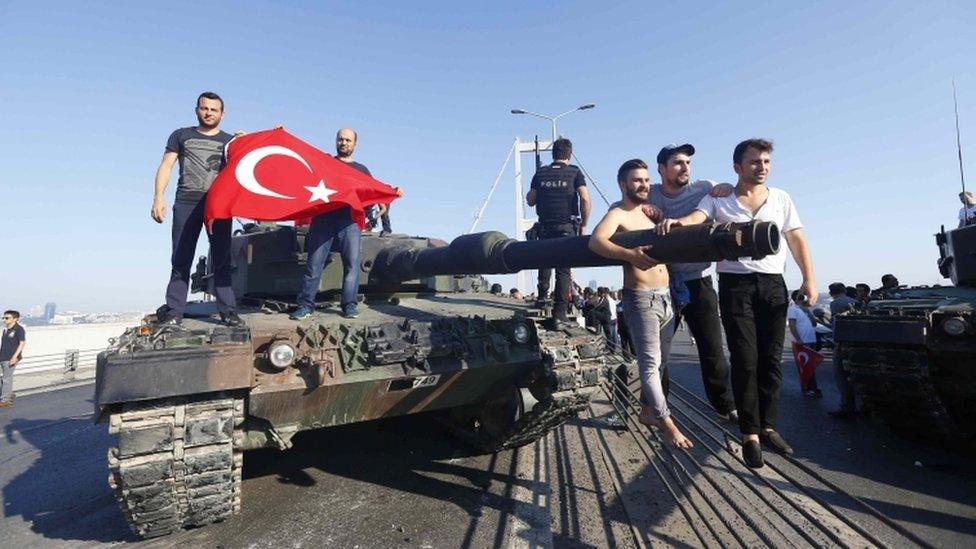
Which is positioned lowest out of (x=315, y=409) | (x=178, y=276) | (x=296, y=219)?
(x=315, y=409)

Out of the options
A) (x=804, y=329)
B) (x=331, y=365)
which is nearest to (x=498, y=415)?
(x=331, y=365)

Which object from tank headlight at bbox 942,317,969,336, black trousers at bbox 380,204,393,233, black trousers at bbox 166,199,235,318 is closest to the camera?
tank headlight at bbox 942,317,969,336

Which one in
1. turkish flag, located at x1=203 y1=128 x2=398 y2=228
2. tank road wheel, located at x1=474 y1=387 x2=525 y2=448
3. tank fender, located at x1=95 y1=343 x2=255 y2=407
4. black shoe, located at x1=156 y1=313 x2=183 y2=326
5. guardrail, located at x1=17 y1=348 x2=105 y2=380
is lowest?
guardrail, located at x1=17 y1=348 x2=105 y2=380

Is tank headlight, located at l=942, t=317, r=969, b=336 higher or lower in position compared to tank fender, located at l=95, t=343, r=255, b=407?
higher

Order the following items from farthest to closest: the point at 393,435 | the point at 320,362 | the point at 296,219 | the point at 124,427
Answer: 1. the point at 393,435
2. the point at 296,219
3. the point at 320,362
4. the point at 124,427

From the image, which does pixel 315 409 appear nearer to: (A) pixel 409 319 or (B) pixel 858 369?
(A) pixel 409 319

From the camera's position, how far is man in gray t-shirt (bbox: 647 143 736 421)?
385 cm

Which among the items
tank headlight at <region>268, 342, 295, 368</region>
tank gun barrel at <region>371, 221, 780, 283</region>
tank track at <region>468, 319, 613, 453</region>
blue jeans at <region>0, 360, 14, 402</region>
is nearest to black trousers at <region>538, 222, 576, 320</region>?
tank track at <region>468, 319, 613, 453</region>

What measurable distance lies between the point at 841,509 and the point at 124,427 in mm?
5260

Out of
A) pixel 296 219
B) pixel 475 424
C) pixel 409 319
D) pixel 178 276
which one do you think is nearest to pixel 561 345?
pixel 409 319

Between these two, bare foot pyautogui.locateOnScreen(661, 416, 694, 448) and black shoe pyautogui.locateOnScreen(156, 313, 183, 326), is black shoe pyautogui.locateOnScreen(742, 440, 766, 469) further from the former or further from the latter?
black shoe pyautogui.locateOnScreen(156, 313, 183, 326)

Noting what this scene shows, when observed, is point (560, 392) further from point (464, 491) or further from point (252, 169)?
point (252, 169)

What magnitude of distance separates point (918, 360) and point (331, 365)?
5.18 m

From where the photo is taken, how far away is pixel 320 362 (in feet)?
13.4
